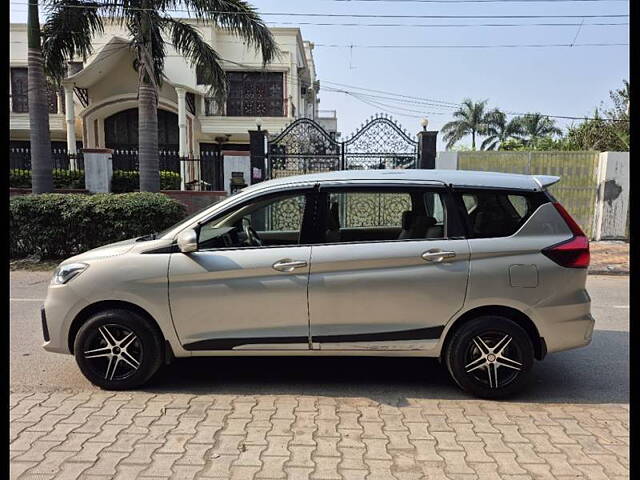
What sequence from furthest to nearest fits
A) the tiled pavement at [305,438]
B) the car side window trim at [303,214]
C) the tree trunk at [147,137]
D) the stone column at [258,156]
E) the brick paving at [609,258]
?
the stone column at [258,156]
the tree trunk at [147,137]
the brick paving at [609,258]
the car side window trim at [303,214]
the tiled pavement at [305,438]

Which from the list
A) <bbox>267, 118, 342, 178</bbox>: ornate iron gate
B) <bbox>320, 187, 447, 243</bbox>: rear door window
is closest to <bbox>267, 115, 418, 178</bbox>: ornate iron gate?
<bbox>267, 118, 342, 178</bbox>: ornate iron gate

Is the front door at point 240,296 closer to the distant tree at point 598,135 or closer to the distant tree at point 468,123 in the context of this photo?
the distant tree at point 598,135

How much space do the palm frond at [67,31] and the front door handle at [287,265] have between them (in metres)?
10.4

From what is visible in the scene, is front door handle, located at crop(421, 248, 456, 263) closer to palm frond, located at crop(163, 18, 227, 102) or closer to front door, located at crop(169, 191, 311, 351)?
front door, located at crop(169, 191, 311, 351)

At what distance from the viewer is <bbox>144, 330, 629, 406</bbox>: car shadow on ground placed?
3594 mm

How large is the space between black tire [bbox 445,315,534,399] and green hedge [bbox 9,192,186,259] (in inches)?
304

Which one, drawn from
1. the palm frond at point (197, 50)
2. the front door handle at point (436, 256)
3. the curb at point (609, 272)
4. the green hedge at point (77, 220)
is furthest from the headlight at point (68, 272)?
the palm frond at point (197, 50)

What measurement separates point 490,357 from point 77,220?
8.79 metres

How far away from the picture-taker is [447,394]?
11.7 ft

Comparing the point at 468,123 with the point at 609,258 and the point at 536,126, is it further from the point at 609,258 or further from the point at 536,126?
the point at 609,258

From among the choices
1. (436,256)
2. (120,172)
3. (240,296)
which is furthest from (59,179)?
(436,256)

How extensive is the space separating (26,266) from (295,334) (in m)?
8.24

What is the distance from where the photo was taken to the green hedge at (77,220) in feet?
31.1
